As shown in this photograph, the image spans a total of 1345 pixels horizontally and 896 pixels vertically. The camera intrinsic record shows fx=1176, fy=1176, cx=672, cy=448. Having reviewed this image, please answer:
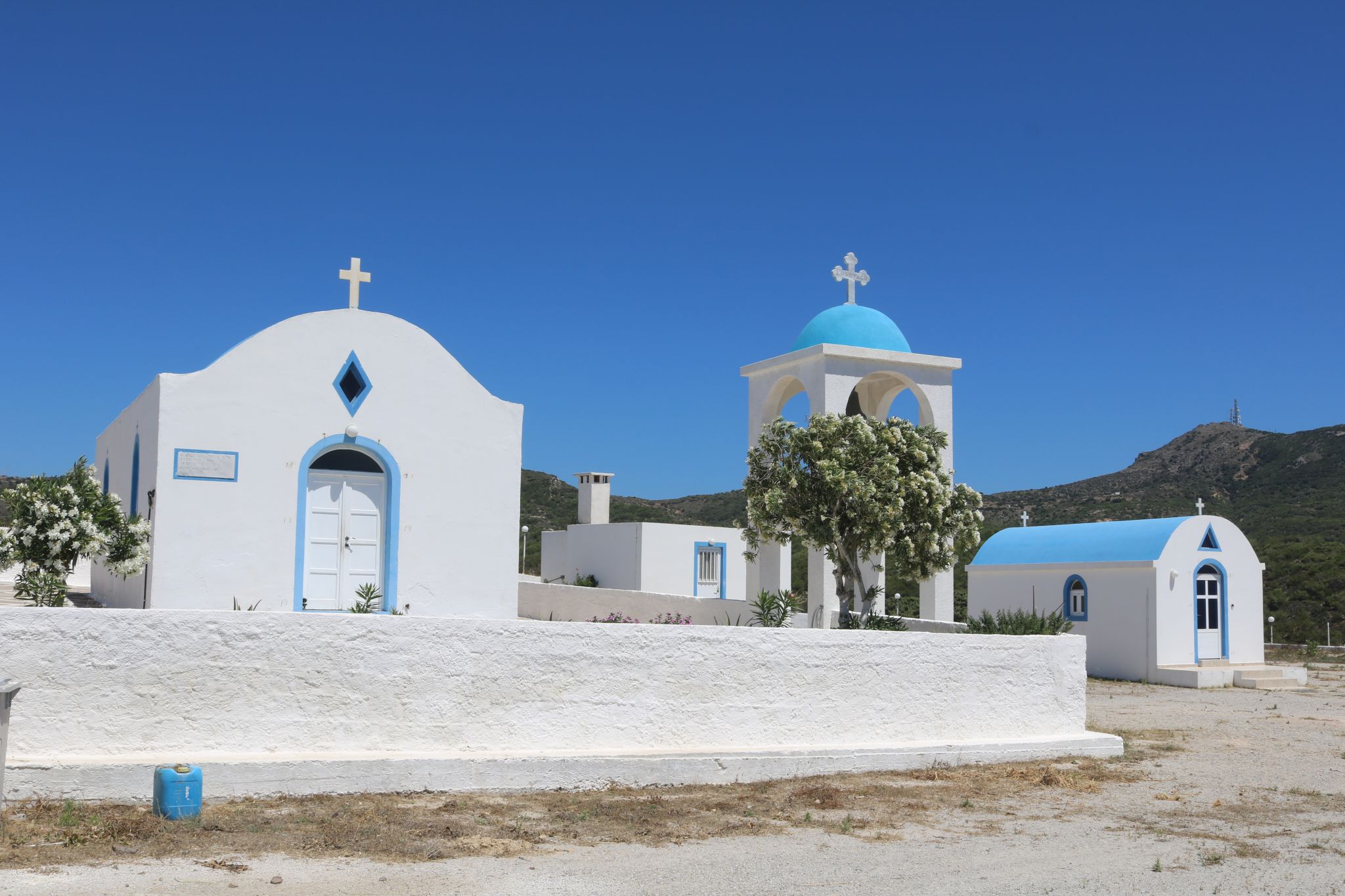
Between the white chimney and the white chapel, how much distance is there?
1742cm

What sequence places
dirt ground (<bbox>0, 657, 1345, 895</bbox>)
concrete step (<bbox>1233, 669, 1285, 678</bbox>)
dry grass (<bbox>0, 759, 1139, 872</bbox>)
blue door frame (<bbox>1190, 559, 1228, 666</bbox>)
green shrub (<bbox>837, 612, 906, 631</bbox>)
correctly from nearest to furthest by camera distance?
dirt ground (<bbox>0, 657, 1345, 895</bbox>)
dry grass (<bbox>0, 759, 1139, 872</bbox>)
green shrub (<bbox>837, 612, 906, 631</bbox>)
concrete step (<bbox>1233, 669, 1285, 678</bbox>)
blue door frame (<bbox>1190, 559, 1228, 666</bbox>)

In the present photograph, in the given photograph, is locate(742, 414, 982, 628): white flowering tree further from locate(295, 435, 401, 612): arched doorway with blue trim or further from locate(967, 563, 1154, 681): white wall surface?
locate(967, 563, 1154, 681): white wall surface

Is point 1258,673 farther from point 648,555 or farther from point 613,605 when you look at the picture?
point 648,555

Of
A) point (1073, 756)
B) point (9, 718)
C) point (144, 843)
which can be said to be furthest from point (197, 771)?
point (1073, 756)

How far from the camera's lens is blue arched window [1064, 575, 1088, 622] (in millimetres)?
22875

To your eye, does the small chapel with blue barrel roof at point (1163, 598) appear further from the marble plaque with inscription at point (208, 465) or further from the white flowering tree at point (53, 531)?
the white flowering tree at point (53, 531)

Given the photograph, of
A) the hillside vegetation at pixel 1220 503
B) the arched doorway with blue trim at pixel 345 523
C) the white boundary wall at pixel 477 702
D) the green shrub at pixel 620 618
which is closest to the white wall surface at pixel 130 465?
the arched doorway with blue trim at pixel 345 523

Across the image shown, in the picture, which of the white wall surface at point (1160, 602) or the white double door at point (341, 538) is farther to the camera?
the white wall surface at point (1160, 602)

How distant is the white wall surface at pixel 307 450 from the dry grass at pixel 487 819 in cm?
538

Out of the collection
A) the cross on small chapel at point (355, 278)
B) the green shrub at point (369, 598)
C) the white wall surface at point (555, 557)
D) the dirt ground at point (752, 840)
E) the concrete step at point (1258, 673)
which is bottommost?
the dirt ground at point (752, 840)

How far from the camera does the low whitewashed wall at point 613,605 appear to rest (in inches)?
785

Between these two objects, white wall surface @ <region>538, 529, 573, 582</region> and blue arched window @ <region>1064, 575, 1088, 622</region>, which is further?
white wall surface @ <region>538, 529, 573, 582</region>

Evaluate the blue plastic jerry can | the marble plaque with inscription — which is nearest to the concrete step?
the marble plaque with inscription

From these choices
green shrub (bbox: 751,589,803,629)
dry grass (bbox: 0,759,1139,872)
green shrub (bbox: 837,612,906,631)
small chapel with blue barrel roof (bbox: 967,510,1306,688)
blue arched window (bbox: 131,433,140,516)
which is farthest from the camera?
small chapel with blue barrel roof (bbox: 967,510,1306,688)
